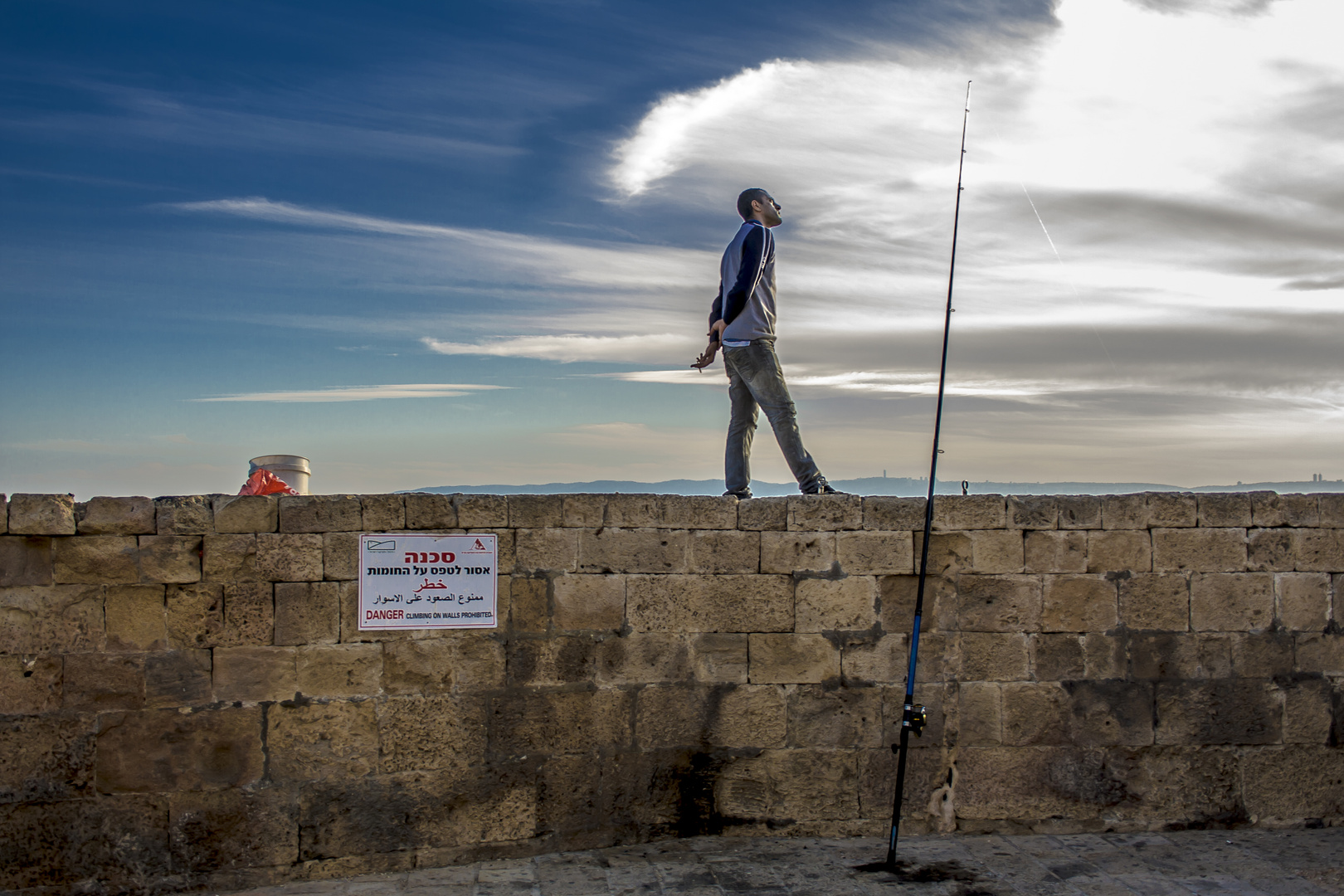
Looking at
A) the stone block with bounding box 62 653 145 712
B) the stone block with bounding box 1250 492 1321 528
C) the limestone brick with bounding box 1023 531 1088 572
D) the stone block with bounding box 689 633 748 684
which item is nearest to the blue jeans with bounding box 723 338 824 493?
the stone block with bounding box 689 633 748 684

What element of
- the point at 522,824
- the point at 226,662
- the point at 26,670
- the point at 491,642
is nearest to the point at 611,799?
the point at 522,824

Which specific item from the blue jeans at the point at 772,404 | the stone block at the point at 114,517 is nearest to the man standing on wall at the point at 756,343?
the blue jeans at the point at 772,404

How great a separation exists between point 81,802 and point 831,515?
411 centimetres

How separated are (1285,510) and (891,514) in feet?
7.64

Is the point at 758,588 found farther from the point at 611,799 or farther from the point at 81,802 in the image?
the point at 81,802

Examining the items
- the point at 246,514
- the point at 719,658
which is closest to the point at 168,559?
the point at 246,514

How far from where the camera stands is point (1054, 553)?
6.13 meters

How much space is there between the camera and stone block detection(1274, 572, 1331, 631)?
246 inches

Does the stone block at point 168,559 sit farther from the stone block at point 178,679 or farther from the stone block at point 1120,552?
the stone block at point 1120,552

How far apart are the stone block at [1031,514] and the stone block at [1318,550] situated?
4.76 feet

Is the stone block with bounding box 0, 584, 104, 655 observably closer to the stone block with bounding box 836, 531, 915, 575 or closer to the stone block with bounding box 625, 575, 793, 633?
the stone block with bounding box 625, 575, 793, 633

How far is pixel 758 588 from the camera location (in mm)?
5961

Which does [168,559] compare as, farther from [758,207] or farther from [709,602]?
[758,207]

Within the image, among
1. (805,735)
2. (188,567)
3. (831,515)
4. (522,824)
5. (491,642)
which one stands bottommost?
(522,824)
